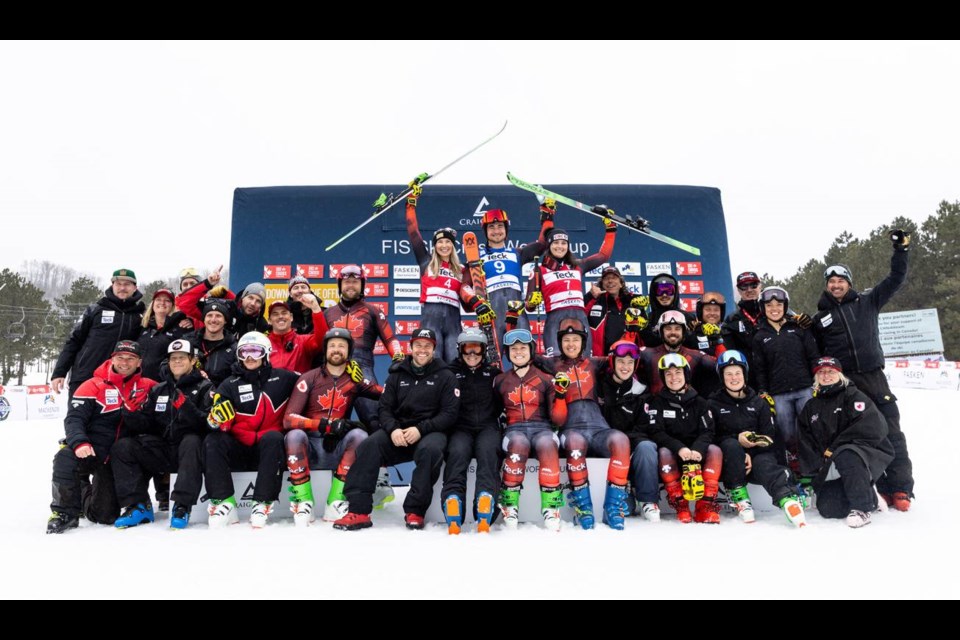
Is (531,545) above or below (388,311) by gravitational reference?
below

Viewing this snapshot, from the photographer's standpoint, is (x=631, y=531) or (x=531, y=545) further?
(x=631, y=531)

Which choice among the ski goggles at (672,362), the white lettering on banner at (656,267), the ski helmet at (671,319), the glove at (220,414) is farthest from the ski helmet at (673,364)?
the glove at (220,414)

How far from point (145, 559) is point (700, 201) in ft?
27.1

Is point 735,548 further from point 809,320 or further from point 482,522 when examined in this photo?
point 809,320

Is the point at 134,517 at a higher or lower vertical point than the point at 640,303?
lower

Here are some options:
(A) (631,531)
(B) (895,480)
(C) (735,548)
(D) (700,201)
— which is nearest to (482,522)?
(A) (631,531)

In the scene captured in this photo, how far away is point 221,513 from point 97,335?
8.80ft

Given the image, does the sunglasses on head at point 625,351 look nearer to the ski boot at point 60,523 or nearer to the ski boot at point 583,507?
the ski boot at point 583,507

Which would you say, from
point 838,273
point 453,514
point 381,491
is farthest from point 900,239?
point 381,491

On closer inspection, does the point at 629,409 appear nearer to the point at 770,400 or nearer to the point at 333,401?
the point at 770,400

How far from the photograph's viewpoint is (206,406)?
5.14 meters

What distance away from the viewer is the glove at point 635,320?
627 centimetres

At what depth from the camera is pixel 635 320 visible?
6.28 m

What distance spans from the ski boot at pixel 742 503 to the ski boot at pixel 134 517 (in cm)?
488
